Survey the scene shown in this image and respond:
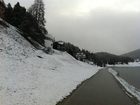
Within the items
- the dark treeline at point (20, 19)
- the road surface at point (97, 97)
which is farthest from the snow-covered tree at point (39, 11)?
the road surface at point (97, 97)

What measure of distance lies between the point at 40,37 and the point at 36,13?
21640mm

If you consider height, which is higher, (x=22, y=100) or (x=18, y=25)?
(x=18, y=25)

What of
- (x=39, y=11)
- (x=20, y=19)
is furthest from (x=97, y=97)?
(x=39, y=11)

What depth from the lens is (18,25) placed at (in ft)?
213

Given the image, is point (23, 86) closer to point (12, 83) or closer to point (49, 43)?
point (12, 83)

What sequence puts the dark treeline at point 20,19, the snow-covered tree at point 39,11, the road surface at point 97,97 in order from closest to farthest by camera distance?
the road surface at point 97,97, the dark treeline at point 20,19, the snow-covered tree at point 39,11

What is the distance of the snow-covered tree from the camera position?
303ft

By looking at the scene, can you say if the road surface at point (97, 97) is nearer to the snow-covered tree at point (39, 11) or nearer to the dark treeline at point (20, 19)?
the dark treeline at point (20, 19)

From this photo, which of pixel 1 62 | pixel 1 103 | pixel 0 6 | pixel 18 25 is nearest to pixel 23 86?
pixel 1 103

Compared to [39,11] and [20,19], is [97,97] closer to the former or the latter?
[20,19]

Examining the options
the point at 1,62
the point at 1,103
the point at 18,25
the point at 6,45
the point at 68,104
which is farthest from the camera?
the point at 18,25

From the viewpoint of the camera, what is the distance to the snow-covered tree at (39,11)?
92387 mm

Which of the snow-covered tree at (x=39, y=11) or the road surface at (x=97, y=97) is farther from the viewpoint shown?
the snow-covered tree at (x=39, y=11)

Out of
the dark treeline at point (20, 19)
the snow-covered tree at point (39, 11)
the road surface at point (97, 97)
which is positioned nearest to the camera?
the road surface at point (97, 97)
